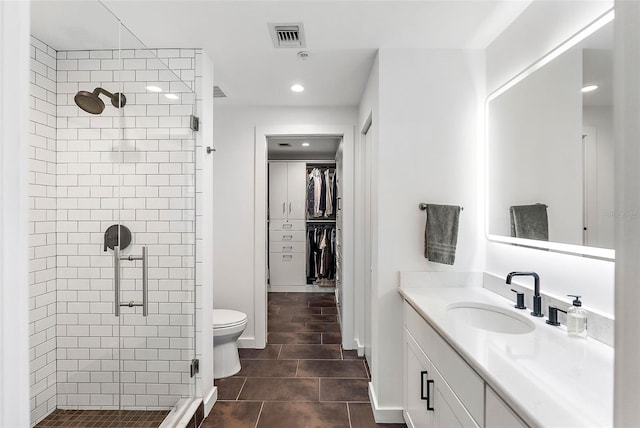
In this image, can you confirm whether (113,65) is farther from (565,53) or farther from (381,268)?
(565,53)

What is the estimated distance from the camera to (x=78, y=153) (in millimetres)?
1417

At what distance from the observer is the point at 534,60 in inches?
69.2

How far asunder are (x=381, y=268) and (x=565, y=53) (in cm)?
144

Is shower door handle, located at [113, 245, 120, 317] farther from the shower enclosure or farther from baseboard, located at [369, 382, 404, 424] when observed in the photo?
baseboard, located at [369, 382, 404, 424]

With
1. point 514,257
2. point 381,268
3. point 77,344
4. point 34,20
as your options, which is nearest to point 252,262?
point 381,268

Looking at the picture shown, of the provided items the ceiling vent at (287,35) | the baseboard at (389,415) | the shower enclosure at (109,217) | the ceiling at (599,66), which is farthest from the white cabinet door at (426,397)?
the ceiling vent at (287,35)

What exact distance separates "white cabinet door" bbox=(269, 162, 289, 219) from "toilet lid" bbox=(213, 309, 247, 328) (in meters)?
2.91

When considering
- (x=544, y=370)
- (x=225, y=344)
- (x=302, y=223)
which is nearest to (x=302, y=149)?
(x=302, y=223)

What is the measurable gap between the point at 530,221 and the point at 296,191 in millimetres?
4393

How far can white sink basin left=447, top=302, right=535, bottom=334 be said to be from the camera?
1.64 m

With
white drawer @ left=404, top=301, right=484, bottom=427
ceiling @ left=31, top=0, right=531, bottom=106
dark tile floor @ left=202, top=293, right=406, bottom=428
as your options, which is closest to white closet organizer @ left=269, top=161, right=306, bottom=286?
dark tile floor @ left=202, top=293, right=406, bottom=428

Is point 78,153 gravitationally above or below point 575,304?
above

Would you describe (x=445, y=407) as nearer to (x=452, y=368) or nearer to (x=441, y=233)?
(x=452, y=368)

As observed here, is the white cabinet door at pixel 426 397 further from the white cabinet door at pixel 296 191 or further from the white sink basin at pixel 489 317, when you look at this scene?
the white cabinet door at pixel 296 191
